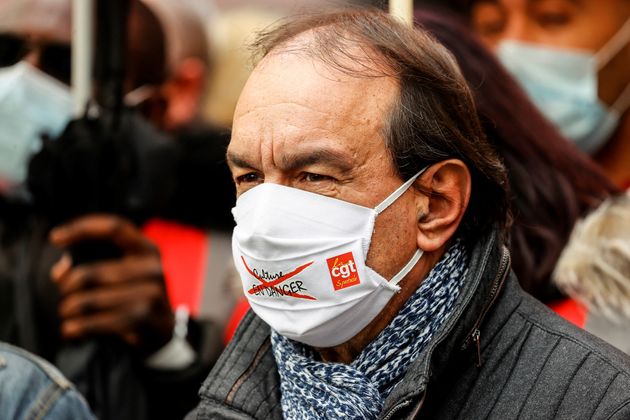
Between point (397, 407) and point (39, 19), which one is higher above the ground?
point (397, 407)

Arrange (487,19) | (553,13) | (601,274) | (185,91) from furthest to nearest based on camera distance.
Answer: (185,91) → (487,19) → (553,13) → (601,274)

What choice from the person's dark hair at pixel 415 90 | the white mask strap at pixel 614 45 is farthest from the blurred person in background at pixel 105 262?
the white mask strap at pixel 614 45

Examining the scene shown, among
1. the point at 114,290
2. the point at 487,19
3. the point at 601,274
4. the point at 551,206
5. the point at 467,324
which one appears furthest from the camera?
the point at 487,19

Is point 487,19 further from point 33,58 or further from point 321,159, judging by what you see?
point 321,159

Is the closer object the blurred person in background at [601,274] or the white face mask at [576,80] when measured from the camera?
the blurred person in background at [601,274]

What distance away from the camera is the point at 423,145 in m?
2.48

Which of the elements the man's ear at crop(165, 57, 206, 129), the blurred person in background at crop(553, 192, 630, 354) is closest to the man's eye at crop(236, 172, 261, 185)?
the blurred person in background at crop(553, 192, 630, 354)

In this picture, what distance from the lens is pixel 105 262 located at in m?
3.97

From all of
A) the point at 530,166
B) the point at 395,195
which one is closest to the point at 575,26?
the point at 530,166

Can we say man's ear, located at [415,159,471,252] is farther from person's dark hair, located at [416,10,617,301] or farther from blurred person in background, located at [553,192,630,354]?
blurred person in background, located at [553,192,630,354]

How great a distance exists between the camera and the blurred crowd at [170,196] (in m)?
3.23

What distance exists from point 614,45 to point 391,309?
2.59m

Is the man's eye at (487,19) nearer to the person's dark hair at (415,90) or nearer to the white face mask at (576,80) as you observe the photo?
the white face mask at (576,80)

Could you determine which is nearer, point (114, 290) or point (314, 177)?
point (314, 177)
